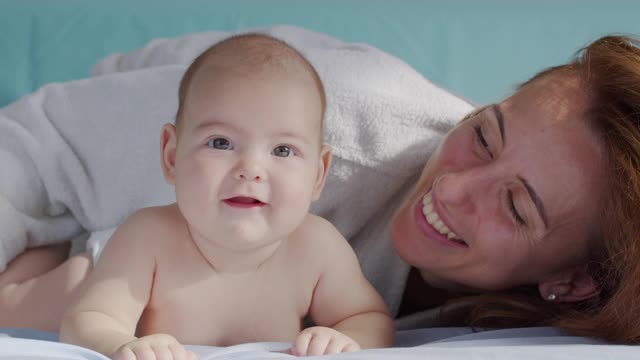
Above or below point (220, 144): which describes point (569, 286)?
below

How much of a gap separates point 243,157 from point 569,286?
528 millimetres

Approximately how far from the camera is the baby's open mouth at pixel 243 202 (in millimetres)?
835

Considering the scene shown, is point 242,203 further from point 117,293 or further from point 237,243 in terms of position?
point 117,293

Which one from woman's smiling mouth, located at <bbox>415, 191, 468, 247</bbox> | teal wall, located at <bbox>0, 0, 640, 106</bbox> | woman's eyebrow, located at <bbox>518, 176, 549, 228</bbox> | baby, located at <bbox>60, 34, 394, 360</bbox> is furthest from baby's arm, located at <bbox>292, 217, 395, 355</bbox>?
teal wall, located at <bbox>0, 0, 640, 106</bbox>

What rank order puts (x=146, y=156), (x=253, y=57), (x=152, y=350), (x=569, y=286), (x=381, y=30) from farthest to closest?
(x=381, y=30), (x=146, y=156), (x=569, y=286), (x=253, y=57), (x=152, y=350)

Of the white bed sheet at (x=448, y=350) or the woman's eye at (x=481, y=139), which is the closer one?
the white bed sheet at (x=448, y=350)

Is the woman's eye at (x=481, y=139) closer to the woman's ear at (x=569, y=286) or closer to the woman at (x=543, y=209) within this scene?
the woman at (x=543, y=209)

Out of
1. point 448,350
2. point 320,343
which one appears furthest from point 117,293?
point 448,350

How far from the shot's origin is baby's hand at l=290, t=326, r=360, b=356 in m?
0.85

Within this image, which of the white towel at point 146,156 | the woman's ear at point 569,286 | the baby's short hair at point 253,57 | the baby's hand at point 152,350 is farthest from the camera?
the white towel at point 146,156

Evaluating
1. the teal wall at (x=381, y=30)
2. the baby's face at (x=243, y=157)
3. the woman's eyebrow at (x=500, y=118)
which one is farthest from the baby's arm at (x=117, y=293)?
the teal wall at (x=381, y=30)

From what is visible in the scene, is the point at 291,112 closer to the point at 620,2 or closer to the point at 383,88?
the point at 383,88

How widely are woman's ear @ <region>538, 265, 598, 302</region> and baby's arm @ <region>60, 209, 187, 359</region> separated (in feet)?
1.76

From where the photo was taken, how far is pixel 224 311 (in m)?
0.95
